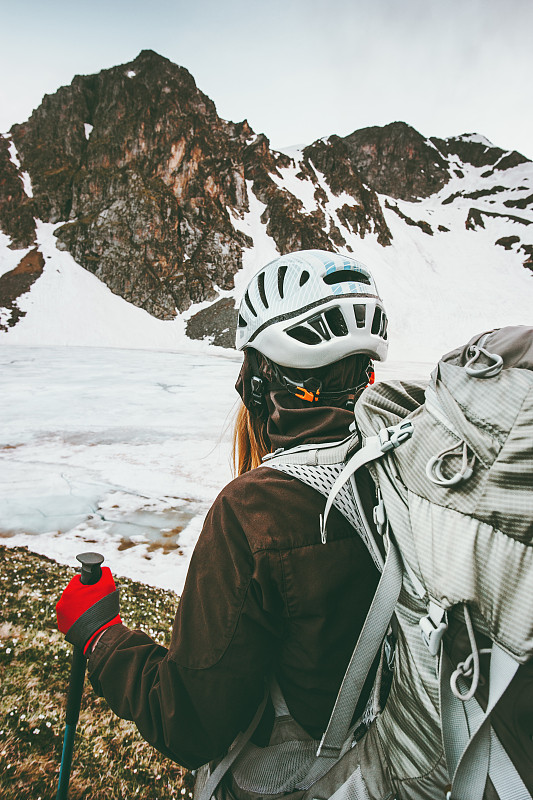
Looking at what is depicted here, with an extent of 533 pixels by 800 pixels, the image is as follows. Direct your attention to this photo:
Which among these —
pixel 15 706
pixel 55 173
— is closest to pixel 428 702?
pixel 15 706

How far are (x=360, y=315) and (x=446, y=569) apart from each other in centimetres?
119

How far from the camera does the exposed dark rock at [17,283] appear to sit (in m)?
36.1

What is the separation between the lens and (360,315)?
173 centimetres

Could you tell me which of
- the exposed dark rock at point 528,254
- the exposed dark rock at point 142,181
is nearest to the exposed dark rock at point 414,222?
the exposed dark rock at point 528,254

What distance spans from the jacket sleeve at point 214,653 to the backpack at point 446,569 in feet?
0.75

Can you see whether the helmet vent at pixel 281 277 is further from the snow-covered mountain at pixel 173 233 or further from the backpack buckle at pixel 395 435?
the snow-covered mountain at pixel 173 233

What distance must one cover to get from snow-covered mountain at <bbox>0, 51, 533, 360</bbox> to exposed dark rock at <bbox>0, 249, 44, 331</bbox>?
0.17 metres

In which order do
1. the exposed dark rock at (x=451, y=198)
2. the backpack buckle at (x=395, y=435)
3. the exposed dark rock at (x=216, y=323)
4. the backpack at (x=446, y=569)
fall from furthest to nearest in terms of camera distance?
1. the exposed dark rock at (x=451, y=198)
2. the exposed dark rock at (x=216, y=323)
3. the backpack buckle at (x=395, y=435)
4. the backpack at (x=446, y=569)

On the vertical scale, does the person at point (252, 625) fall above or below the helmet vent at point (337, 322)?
below

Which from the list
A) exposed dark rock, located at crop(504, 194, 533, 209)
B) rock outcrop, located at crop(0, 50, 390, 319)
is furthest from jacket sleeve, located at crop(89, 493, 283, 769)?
exposed dark rock, located at crop(504, 194, 533, 209)

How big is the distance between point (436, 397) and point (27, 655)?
3184mm

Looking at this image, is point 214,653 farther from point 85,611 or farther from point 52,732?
point 52,732

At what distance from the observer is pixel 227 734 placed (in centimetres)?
119

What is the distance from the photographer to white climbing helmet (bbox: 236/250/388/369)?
1646 millimetres
